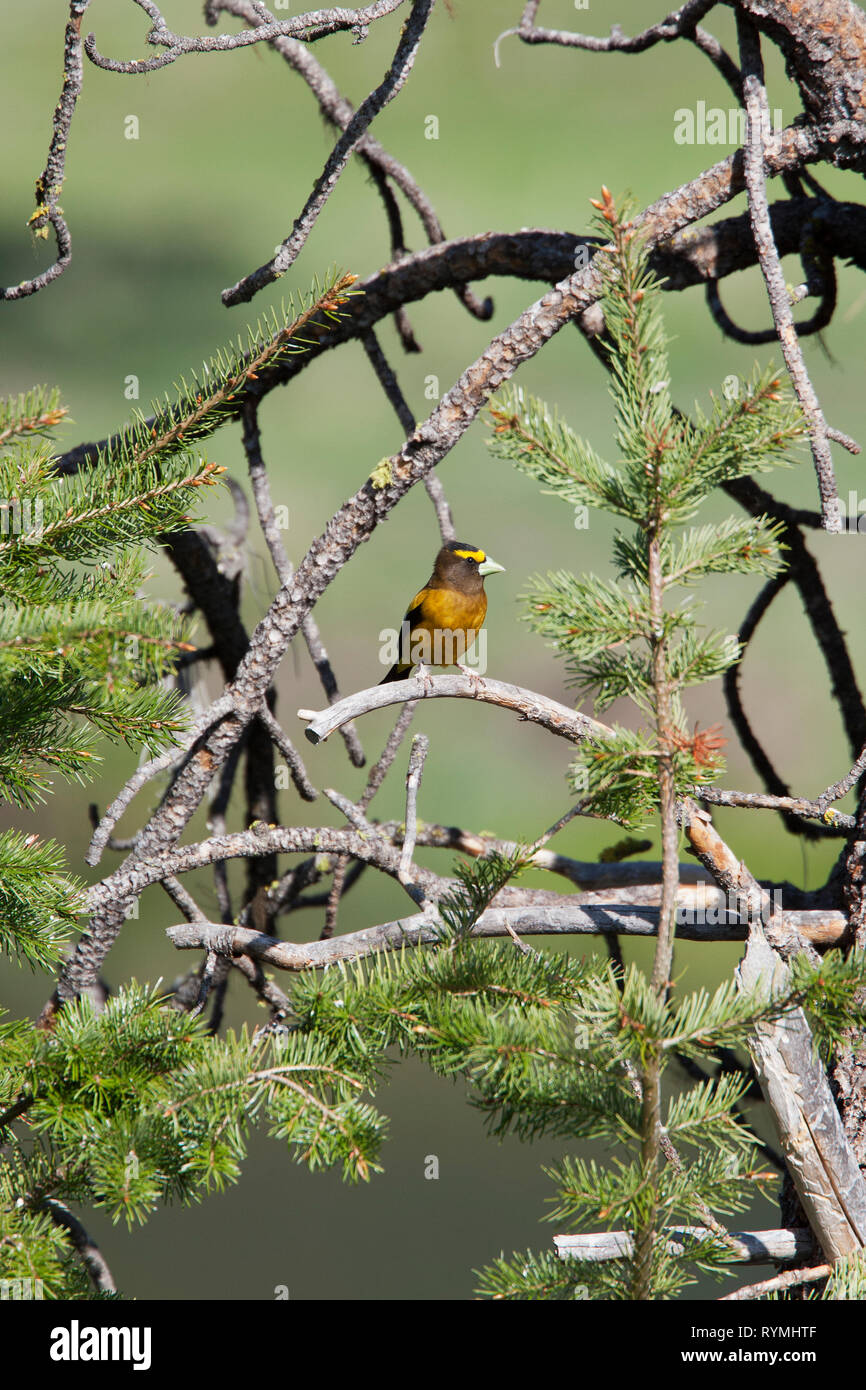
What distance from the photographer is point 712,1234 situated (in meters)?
0.81

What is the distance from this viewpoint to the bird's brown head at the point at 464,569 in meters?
1.96

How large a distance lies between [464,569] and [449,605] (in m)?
0.08

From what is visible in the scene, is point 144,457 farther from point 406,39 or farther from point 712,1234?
point 712,1234

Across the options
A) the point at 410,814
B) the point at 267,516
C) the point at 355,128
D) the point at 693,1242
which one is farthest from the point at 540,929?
the point at 355,128

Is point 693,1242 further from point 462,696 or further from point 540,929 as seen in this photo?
point 462,696

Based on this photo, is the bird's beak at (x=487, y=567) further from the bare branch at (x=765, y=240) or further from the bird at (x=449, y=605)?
the bare branch at (x=765, y=240)

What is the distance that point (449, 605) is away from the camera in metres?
1.97

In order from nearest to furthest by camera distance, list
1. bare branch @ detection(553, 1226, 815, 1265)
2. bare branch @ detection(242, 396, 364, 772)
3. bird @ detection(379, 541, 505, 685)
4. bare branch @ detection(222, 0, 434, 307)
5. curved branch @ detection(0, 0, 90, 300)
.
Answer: bare branch @ detection(553, 1226, 815, 1265)
curved branch @ detection(0, 0, 90, 300)
bare branch @ detection(222, 0, 434, 307)
bare branch @ detection(242, 396, 364, 772)
bird @ detection(379, 541, 505, 685)

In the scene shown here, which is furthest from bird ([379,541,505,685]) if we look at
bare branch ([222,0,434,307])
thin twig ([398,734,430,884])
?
bare branch ([222,0,434,307])

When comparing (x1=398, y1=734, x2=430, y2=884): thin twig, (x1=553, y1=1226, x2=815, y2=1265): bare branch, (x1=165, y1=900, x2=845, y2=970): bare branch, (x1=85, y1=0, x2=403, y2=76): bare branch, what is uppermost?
(x1=85, y1=0, x2=403, y2=76): bare branch

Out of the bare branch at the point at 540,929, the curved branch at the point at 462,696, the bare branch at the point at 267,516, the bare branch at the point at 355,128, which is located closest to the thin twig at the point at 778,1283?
the bare branch at the point at 540,929

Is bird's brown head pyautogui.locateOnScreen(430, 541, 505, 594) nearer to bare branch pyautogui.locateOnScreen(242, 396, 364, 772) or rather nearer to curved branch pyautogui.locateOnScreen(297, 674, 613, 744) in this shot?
bare branch pyautogui.locateOnScreen(242, 396, 364, 772)

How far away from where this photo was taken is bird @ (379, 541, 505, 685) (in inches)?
76.3

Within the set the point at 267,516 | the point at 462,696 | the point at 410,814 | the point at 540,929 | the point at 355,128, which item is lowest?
the point at 540,929
